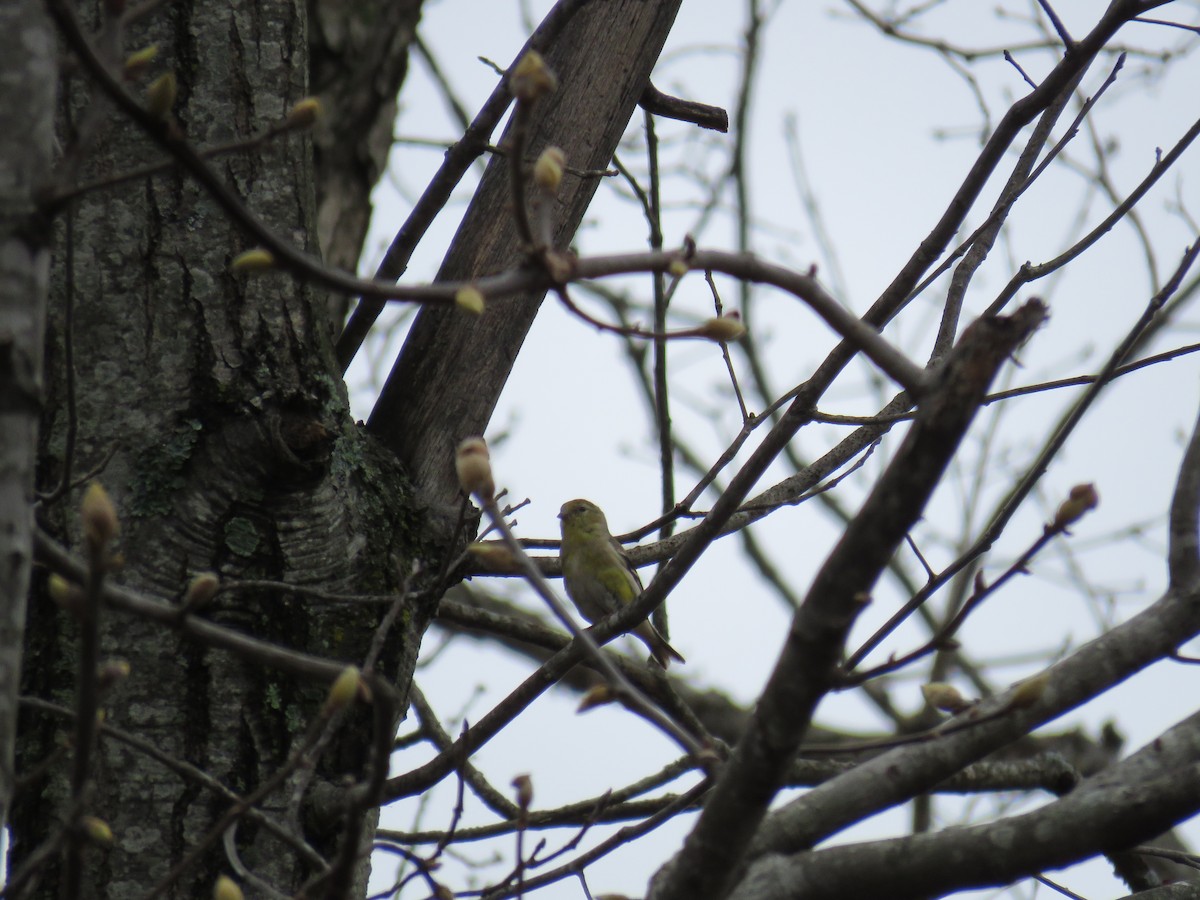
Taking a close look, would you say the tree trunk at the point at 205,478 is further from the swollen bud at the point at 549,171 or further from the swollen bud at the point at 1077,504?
the swollen bud at the point at 1077,504

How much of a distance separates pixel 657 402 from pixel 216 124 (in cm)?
148

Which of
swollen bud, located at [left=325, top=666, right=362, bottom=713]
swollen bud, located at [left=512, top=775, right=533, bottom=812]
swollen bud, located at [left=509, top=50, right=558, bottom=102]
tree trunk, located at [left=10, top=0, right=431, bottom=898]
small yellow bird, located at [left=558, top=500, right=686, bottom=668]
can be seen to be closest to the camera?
swollen bud, located at [left=509, top=50, right=558, bottom=102]

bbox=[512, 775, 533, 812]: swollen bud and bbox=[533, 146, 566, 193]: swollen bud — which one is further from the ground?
bbox=[533, 146, 566, 193]: swollen bud

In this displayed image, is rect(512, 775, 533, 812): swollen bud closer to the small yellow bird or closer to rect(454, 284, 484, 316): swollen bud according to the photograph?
rect(454, 284, 484, 316): swollen bud

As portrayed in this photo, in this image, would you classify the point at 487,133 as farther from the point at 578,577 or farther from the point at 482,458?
the point at 578,577

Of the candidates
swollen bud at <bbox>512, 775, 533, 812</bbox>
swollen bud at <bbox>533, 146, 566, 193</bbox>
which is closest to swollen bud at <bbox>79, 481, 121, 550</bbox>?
swollen bud at <bbox>533, 146, 566, 193</bbox>

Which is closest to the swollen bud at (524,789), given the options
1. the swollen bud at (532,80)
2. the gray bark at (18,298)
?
the gray bark at (18,298)

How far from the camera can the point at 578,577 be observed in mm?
5859

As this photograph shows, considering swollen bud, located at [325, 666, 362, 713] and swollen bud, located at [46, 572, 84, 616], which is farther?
swollen bud, located at [325, 666, 362, 713]

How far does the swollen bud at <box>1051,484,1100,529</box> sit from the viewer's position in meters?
1.49

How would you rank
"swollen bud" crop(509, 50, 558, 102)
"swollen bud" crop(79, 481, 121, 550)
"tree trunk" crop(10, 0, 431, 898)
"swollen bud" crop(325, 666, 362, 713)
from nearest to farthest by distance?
"swollen bud" crop(79, 481, 121, 550) → "swollen bud" crop(509, 50, 558, 102) → "swollen bud" crop(325, 666, 362, 713) → "tree trunk" crop(10, 0, 431, 898)

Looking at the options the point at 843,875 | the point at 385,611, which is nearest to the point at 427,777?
the point at 385,611

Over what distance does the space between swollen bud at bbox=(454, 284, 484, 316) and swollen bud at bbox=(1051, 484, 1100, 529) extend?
79cm

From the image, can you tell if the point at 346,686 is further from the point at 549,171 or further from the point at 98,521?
the point at 549,171
